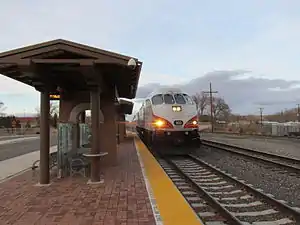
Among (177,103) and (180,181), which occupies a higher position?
(177,103)

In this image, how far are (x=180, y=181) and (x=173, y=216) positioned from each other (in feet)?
16.2

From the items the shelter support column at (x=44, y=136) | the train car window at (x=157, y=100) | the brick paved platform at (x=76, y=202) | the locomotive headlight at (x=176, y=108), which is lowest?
the brick paved platform at (x=76, y=202)

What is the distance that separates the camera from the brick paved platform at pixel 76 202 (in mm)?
5854

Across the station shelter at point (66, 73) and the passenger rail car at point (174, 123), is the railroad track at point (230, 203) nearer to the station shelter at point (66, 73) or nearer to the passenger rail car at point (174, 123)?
the station shelter at point (66, 73)

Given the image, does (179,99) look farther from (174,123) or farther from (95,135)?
(95,135)

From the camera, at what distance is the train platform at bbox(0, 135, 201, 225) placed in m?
5.83

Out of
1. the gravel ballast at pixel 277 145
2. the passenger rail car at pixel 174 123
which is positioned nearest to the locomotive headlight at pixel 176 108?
the passenger rail car at pixel 174 123

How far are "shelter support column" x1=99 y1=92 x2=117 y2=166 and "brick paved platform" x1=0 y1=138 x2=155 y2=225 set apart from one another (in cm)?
248

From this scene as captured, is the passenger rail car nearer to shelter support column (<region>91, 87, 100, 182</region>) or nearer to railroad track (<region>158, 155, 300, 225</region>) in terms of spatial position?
railroad track (<region>158, 155, 300, 225</region>)

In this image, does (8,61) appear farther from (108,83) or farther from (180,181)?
(180,181)

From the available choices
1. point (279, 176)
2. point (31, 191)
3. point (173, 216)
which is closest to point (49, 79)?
point (31, 191)

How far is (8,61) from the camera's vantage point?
8.07m

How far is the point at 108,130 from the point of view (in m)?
12.8

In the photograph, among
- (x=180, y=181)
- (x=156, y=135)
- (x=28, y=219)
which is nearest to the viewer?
(x=28, y=219)
